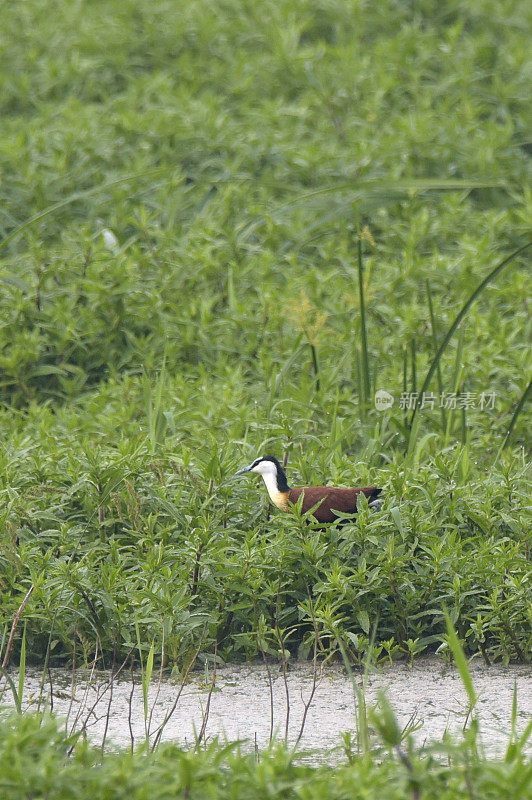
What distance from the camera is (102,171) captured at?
20.1 feet

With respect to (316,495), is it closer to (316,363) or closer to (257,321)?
(316,363)

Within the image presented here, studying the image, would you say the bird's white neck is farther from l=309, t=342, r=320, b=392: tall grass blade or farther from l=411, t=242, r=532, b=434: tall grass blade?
l=309, t=342, r=320, b=392: tall grass blade

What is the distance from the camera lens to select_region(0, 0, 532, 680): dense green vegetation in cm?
296

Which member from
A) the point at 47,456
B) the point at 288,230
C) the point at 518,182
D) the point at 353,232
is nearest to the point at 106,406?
the point at 47,456

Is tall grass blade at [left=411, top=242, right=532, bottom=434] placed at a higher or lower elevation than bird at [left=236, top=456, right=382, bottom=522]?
higher

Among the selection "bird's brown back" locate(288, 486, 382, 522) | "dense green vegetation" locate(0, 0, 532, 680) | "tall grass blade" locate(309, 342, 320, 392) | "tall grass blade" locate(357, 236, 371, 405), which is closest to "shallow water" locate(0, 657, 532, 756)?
"dense green vegetation" locate(0, 0, 532, 680)

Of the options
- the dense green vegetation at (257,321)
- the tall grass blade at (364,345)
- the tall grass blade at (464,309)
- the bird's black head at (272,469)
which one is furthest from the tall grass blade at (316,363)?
the bird's black head at (272,469)

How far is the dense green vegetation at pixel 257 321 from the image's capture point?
9.72 feet

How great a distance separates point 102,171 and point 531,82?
2961 mm

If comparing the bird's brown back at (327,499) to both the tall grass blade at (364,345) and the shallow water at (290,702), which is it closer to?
the shallow water at (290,702)

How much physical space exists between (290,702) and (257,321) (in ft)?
7.63

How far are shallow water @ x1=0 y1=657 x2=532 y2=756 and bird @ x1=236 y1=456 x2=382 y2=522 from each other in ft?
1.47

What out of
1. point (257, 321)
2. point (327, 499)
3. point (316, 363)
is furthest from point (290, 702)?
point (257, 321)

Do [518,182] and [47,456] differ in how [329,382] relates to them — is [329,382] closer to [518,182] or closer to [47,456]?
[47,456]
